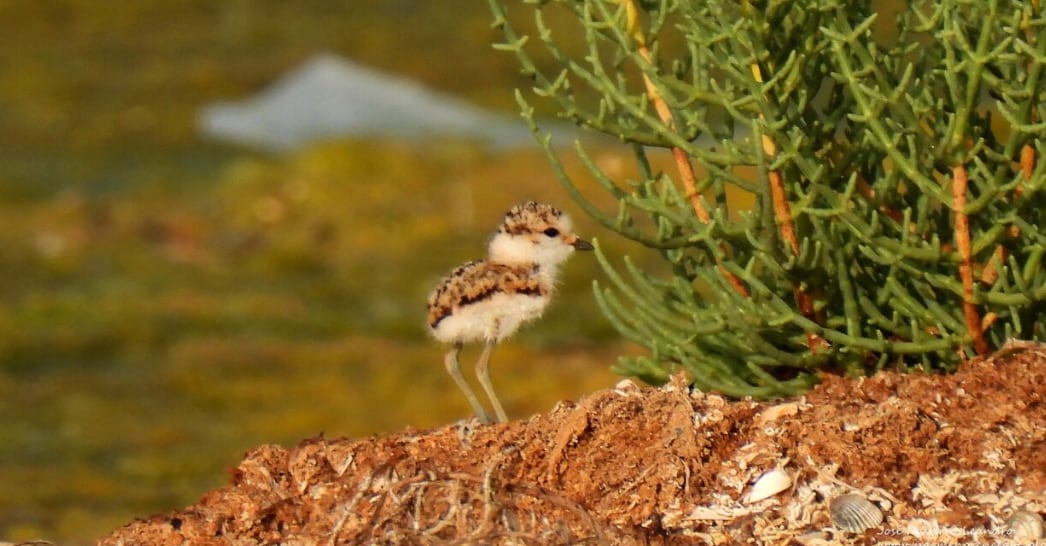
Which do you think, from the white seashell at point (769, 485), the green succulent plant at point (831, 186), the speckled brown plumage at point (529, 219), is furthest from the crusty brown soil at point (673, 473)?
the speckled brown plumage at point (529, 219)

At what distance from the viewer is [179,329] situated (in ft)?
64.0

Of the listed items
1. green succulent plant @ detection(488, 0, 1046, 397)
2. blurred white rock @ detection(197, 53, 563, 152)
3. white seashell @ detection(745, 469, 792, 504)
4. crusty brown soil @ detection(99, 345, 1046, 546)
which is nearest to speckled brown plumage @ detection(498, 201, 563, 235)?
green succulent plant @ detection(488, 0, 1046, 397)

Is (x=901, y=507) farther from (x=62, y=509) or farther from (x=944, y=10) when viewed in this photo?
(x=62, y=509)

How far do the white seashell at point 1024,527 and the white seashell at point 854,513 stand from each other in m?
0.38

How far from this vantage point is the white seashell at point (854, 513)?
223 inches

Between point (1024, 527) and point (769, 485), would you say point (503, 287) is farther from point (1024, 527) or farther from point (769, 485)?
point (1024, 527)

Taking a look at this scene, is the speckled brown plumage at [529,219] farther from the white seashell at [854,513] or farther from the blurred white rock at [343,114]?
the blurred white rock at [343,114]

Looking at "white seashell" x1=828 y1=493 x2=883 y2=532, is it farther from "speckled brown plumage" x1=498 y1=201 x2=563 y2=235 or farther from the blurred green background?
the blurred green background

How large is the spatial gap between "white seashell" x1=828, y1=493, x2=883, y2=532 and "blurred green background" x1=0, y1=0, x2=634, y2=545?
7513mm

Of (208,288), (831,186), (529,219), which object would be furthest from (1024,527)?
(208,288)

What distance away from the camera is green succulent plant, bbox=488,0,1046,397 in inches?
252

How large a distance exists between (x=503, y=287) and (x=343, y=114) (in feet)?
86.8

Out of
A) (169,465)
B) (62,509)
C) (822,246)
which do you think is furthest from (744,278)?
(169,465)

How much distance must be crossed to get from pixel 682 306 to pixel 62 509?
7.81 m
